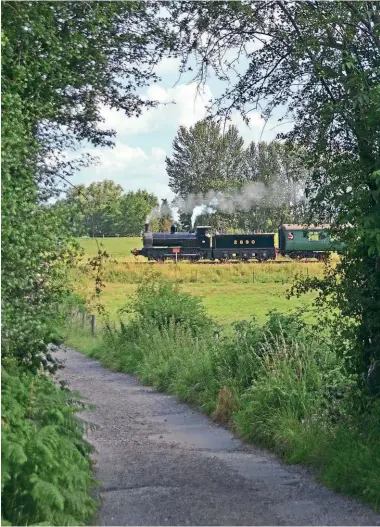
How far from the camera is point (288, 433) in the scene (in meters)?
9.84

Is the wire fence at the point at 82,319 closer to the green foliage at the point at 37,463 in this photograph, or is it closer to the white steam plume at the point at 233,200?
the green foliage at the point at 37,463

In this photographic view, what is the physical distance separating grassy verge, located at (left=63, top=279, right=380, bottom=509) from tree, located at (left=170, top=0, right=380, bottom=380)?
947mm

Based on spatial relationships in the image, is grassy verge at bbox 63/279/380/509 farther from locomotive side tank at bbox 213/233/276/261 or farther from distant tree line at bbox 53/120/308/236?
locomotive side tank at bbox 213/233/276/261

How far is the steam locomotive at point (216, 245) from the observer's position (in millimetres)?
60094

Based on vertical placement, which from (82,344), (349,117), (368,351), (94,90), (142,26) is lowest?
(82,344)

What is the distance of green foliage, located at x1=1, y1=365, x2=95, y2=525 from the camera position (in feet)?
19.6

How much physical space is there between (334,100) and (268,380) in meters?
4.08

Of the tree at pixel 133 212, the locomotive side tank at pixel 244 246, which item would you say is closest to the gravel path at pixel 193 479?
the locomotive side tank at pixel 244 246

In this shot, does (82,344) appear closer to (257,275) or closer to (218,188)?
(257,275)

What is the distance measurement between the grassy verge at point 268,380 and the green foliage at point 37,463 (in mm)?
2773

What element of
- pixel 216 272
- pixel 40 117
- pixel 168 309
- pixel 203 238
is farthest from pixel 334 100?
pixel 203 238

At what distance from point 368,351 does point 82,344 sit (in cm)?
1402

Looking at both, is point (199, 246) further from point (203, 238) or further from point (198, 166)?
point (198, 166)

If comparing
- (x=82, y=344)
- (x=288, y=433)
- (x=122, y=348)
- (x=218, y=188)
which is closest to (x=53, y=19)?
(x=288, y=433)
